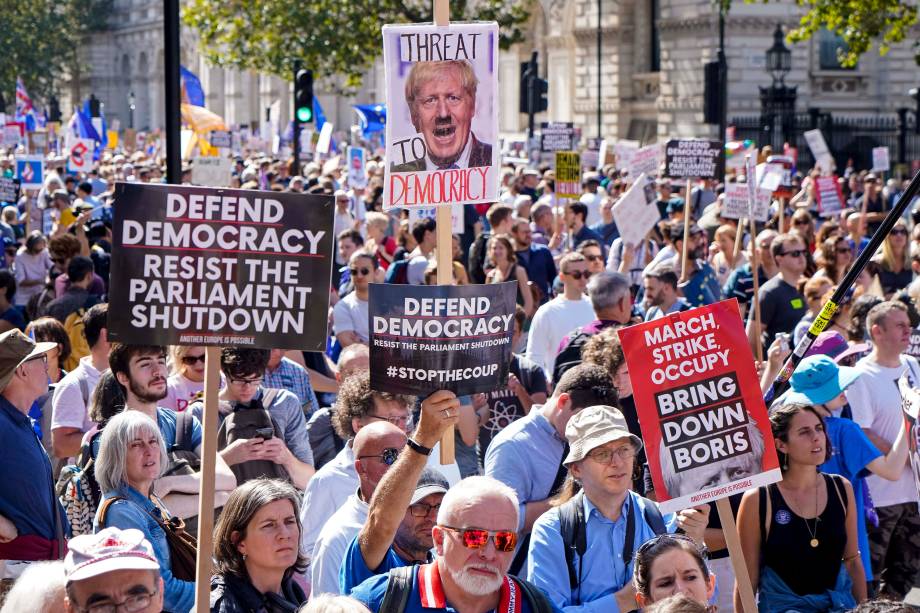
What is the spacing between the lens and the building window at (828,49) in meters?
41.1

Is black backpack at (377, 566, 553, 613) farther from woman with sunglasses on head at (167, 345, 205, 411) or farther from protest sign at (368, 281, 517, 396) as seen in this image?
woman with sunglasses on head at (167, 345, 205, 411)

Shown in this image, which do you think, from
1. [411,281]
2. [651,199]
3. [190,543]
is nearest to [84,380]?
[190,543]

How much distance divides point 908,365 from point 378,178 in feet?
53.4

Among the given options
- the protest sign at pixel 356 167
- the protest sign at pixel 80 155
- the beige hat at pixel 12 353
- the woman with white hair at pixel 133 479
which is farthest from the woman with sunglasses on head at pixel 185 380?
the protest sign at pixel 80 155

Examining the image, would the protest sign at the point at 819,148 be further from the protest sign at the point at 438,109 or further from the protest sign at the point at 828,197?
the protest sign at the point at 438,109

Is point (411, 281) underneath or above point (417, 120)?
underneath

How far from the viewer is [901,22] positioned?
24.5 metres

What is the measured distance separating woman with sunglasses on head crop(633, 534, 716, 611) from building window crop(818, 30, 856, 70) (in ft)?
125

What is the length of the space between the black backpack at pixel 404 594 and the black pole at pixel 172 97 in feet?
13.7

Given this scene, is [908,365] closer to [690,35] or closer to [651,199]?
[651,199]

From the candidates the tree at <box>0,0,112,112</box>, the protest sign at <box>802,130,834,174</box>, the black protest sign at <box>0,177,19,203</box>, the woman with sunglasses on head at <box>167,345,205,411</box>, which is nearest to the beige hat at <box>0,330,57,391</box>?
the woman with sunglasses on head at <box>167,345,205,411</box>

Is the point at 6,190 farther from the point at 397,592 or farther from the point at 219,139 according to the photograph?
the point at 397,592

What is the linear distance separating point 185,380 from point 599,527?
271cm

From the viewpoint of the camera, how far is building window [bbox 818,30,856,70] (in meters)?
41.1
